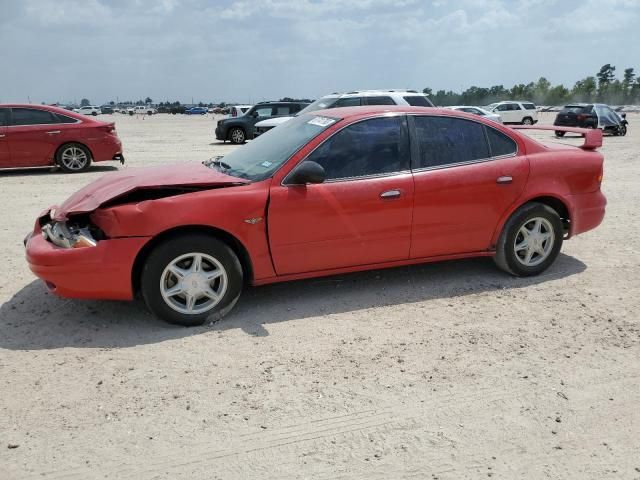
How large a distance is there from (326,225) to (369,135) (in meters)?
0.89

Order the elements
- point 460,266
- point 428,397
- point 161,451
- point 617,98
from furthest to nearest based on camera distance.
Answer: point 617,98
point 460,266
point 428,397
point 161,451

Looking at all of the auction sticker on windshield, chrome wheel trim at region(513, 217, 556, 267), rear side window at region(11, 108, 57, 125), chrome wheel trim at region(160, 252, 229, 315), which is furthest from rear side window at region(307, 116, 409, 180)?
rear side window at region(11, 108, 57, 125)

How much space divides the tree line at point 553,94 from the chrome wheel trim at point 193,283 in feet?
297

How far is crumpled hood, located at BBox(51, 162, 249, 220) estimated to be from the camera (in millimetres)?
4230

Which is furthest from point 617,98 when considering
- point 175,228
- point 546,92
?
point 175,228

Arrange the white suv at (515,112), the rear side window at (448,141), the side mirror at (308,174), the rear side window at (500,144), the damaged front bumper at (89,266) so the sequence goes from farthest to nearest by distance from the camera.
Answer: the white suv at (515,112), the rear side window at (500,144), the rear side window at (448,141), the side mirror at (308,174), the damaged front bumper at (89,266)

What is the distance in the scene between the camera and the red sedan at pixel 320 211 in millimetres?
4086

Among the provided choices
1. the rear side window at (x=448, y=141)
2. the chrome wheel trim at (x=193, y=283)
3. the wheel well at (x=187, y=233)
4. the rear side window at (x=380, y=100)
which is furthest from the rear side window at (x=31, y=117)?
the rear side window at (x=448, y=141)

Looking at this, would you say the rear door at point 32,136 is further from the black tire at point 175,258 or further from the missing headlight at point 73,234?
the black tire at point 175,258

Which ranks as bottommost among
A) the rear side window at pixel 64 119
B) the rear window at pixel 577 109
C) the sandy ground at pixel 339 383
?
the sandy ground at pixel 339 383

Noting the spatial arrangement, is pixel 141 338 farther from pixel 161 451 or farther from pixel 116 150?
pixel 116 150

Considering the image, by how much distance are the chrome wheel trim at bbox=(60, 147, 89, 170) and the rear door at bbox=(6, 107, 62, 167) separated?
0.79ft

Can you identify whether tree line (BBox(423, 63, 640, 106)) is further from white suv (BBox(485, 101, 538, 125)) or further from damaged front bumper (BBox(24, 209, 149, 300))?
damaged front bumper (BBox(24, 209, 149, 300))

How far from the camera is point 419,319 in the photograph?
442 cm
